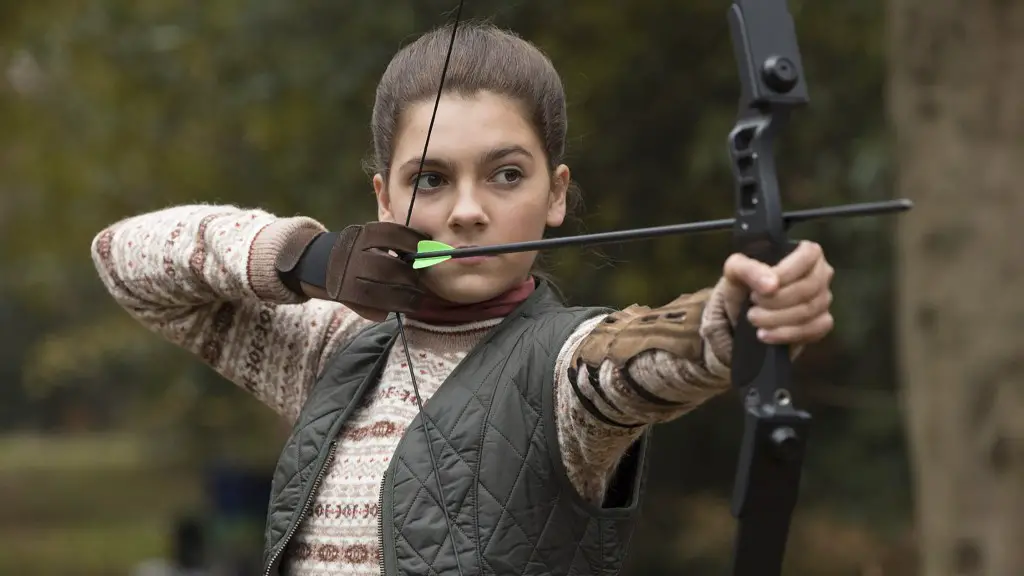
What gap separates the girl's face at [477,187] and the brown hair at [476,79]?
2cm

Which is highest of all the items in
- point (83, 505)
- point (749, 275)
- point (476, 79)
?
point (476, 79)

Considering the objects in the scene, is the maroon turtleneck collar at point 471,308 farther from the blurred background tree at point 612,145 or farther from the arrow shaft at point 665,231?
the blurred background tree at point 612,145

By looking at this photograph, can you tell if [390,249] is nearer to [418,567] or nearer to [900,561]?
[418,567]

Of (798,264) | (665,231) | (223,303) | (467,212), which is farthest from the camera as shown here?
(223,303)

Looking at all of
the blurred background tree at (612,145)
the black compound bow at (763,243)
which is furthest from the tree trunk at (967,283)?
the black compound bow at (763,243)

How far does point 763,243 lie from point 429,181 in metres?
0.70

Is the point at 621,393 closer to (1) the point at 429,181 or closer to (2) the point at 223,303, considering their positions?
(1) the point at 429,181

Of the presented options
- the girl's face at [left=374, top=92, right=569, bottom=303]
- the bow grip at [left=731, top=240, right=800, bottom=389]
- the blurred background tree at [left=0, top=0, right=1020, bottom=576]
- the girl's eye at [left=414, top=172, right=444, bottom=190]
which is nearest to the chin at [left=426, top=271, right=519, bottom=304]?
the girl's face at [left=374, top=92, right=569, bottom=303]

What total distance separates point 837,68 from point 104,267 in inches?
163

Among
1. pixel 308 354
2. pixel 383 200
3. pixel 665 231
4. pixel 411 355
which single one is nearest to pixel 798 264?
pixel 665 231

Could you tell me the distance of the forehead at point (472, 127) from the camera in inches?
76.6

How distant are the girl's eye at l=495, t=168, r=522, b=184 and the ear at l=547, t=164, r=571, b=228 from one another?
119 millimetres

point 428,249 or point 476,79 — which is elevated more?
point 476,79

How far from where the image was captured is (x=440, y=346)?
2027mm
